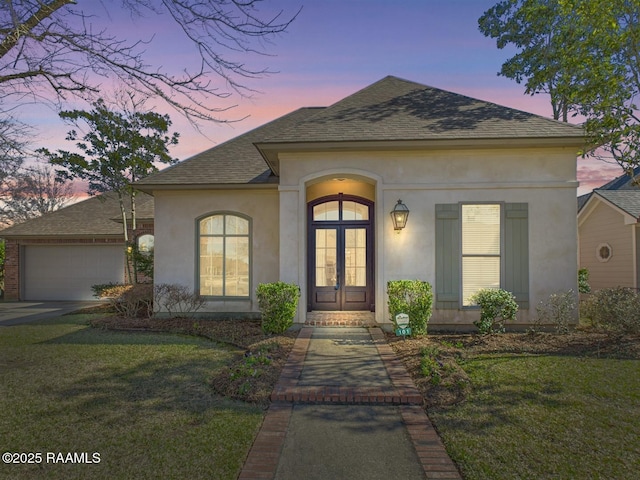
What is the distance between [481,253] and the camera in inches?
323

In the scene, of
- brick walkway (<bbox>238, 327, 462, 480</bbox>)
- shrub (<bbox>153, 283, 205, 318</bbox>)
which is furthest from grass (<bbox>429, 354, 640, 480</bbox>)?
shrub (<bbox>153, 283, 205, 318</bbox>)

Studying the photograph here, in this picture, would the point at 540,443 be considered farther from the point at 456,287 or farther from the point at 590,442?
the point at 456,287

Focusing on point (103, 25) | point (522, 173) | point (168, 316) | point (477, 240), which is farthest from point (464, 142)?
point (168, 316)

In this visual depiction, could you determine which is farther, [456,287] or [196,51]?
[456,287]

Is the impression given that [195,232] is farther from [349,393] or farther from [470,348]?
[470,348]

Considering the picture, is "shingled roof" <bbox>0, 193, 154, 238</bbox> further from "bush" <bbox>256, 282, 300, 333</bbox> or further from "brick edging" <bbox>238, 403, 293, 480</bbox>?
"brick edging" <bbox>238, 403, 293, 480</bbox>

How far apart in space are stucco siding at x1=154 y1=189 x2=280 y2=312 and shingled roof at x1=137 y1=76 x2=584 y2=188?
44 cm

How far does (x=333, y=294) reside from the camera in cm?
975

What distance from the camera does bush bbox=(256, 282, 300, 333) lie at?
24.9ft

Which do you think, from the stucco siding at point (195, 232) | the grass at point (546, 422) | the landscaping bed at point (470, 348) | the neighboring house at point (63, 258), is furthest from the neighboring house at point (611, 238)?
the neighboring house at point (63, 258)

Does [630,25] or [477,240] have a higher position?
[630,25]

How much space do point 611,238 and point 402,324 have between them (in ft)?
38.3

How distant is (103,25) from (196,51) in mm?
1344

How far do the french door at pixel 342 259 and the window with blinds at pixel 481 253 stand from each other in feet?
7.85
